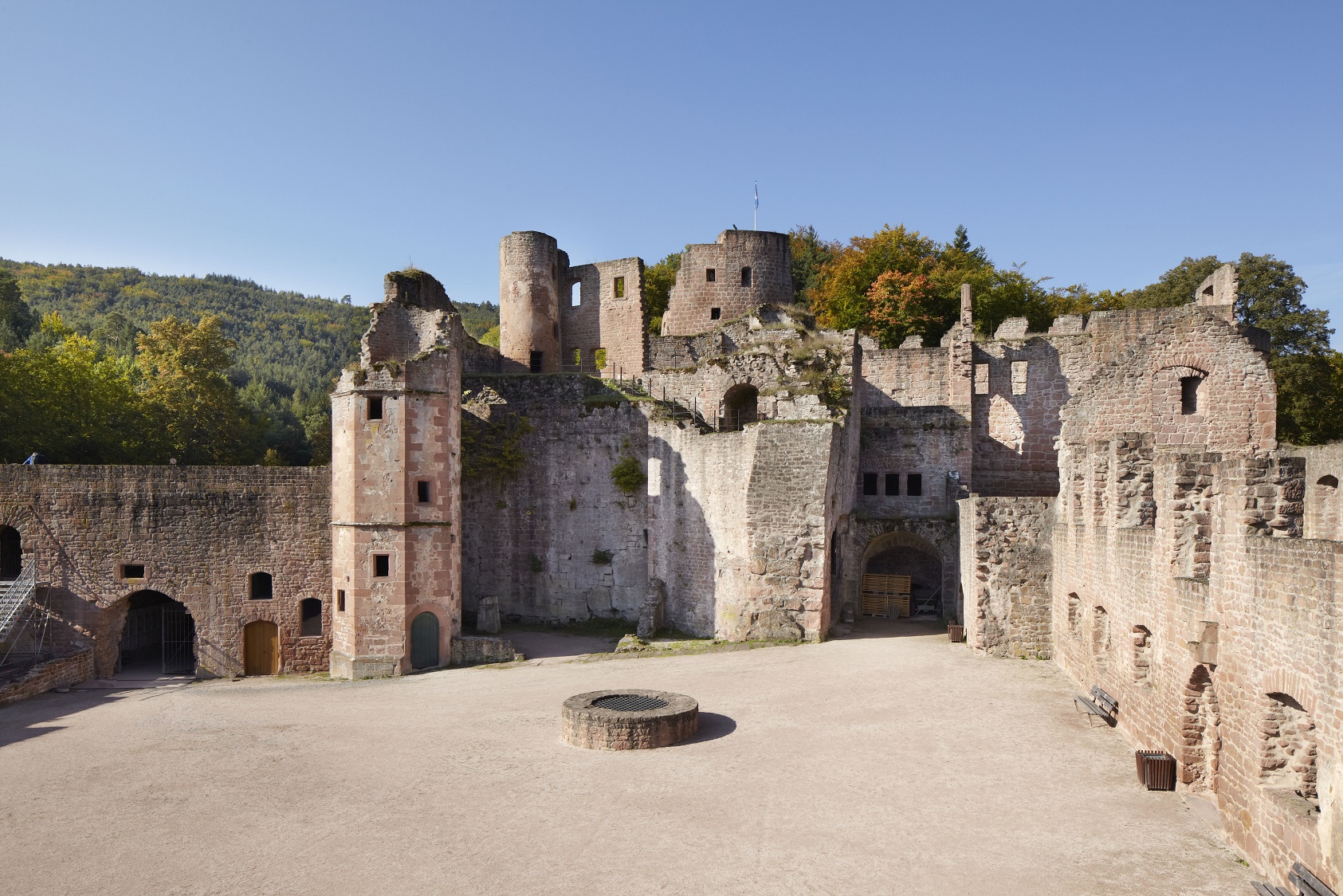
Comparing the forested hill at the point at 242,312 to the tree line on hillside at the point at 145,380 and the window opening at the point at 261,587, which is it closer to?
the tree line on hillside at the point at 145,380

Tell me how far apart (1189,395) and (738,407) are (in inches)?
467

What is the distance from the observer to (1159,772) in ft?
34.8

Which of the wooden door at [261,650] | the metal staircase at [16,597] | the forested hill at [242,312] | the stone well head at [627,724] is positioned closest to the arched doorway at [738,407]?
the stone well head at [627,724]

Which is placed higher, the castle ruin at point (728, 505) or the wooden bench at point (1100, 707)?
the castle ruin at point (728, 505)

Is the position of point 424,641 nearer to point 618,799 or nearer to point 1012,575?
point 618,799

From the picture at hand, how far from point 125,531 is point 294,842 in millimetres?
14959

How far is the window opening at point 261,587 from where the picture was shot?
867 inches

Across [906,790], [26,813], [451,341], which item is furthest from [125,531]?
[906,790]

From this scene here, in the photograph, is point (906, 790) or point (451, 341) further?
point (451, 341)

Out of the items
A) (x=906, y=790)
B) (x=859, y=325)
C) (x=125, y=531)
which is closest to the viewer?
(x=906, y=790)

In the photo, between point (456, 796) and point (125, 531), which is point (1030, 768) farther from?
point (125, 531)

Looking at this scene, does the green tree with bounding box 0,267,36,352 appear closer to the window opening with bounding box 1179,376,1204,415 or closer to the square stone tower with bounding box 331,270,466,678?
the square stone tower with bounding box 331,270,466,678

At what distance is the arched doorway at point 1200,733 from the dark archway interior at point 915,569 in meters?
13.7

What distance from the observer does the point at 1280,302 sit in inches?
1201
